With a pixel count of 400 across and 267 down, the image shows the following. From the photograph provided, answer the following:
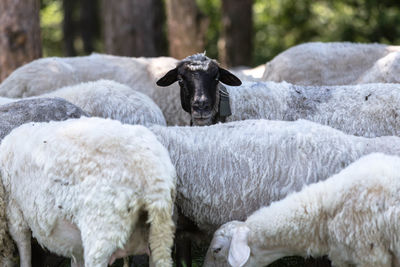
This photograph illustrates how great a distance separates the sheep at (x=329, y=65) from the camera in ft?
24.4

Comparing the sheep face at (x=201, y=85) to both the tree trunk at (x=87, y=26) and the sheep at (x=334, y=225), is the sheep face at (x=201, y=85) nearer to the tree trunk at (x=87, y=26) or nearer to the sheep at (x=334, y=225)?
the sheep at (x=334, y=225)

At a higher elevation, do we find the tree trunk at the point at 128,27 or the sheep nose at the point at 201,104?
the tree trunk at the point at 128,27

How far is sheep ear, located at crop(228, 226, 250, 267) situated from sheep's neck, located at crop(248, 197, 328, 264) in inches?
2.5

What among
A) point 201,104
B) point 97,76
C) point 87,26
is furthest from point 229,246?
point 87,26

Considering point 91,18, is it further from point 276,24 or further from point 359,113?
point 359,113

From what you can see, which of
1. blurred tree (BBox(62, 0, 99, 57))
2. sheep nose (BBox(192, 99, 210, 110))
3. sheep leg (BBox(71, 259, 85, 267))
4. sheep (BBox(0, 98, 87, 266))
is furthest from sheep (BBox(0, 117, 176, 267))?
blurred tree (BBox(62, 0, 99, 57))

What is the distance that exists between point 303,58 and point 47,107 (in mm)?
3607

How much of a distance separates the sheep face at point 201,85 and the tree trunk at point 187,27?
476 cm

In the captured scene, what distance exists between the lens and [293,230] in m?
4.11

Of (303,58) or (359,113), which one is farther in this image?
(303,58)

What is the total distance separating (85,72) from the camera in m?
7.41

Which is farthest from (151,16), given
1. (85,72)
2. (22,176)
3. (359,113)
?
(22,176)

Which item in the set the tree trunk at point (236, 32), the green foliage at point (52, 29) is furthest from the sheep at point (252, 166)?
the green foliage at point (52, 29)

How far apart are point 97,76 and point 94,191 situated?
3.91 m
